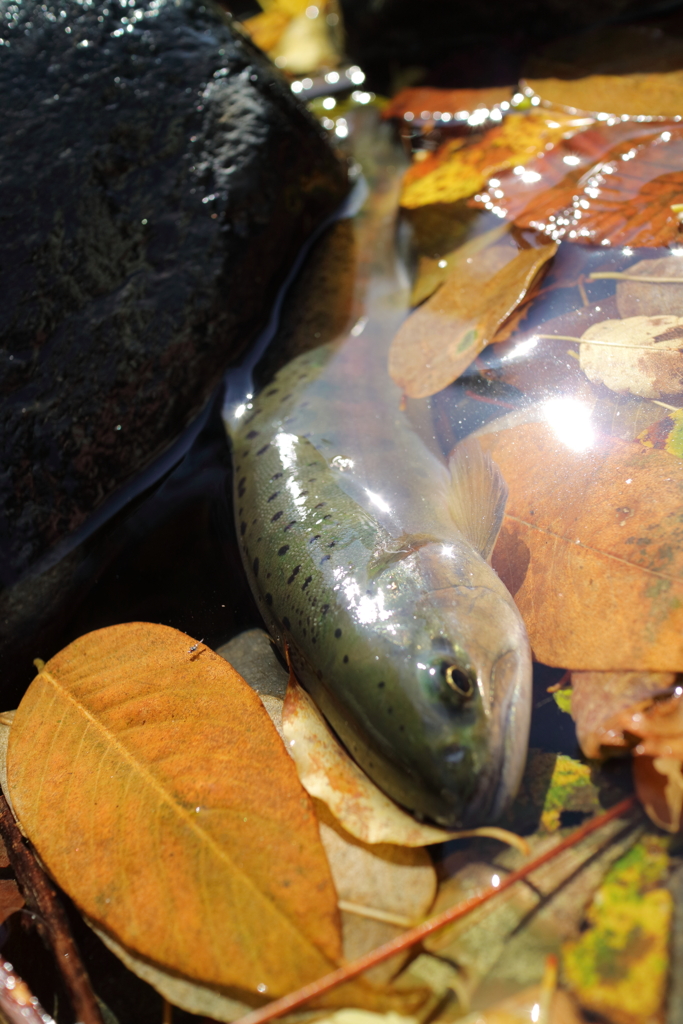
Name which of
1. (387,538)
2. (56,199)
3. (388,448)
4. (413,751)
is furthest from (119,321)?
Result: (413,751)

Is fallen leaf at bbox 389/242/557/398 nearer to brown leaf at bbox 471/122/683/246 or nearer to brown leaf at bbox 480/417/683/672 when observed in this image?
brown leaf at bbox 471/122/683/246

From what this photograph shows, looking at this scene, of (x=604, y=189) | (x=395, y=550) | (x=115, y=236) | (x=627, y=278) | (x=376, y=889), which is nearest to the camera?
(x=376, y=889)

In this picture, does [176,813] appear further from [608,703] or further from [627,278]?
[627,278]

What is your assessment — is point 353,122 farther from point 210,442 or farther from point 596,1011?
point 596,1011

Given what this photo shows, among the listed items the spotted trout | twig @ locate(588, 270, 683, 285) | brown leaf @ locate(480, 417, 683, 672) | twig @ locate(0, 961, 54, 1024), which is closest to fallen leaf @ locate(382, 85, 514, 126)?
the spotted trout

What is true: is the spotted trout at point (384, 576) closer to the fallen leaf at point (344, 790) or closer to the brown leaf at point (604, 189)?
the fallen leaf at point (344, 790)

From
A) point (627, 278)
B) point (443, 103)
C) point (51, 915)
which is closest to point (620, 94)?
point (443, 103)
